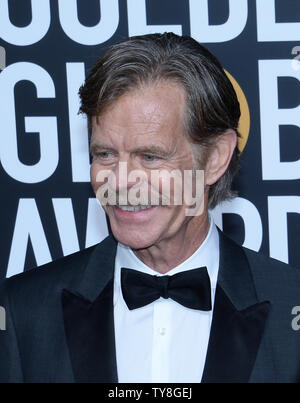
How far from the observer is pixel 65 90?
239 centimetres

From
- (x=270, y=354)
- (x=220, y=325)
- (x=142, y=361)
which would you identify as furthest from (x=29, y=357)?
(x=270, y=354)

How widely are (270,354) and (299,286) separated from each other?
226 mm

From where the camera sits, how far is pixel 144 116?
165 centimetres

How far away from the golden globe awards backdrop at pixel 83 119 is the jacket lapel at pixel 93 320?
57cm

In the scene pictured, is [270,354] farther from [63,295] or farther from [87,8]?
[87,8]

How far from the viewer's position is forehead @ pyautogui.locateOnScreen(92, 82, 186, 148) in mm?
1648

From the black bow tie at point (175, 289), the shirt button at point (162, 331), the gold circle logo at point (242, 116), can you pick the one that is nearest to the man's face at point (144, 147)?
the black bow tie at point (175, 289)

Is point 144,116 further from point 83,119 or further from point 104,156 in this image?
point 83,119

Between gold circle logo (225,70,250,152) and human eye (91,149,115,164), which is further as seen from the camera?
gold circle logo (225,70,250,152)

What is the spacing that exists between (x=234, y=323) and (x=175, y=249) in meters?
0.24

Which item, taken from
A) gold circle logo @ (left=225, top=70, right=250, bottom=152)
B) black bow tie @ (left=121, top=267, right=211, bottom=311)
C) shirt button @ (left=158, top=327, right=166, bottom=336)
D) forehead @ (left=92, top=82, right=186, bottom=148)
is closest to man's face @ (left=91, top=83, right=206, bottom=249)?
forehead @ (left=92, top=82, right=186, bottom=148)

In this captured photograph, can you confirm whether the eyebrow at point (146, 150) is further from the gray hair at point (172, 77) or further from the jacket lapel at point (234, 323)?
the jacket lapel at point (234, 323)

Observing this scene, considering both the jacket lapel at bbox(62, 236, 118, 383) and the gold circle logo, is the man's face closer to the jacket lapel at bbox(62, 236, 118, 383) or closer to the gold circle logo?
the jacket lapel at bbox(62, 236, 118, 383)

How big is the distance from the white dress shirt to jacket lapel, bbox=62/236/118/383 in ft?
0.11
